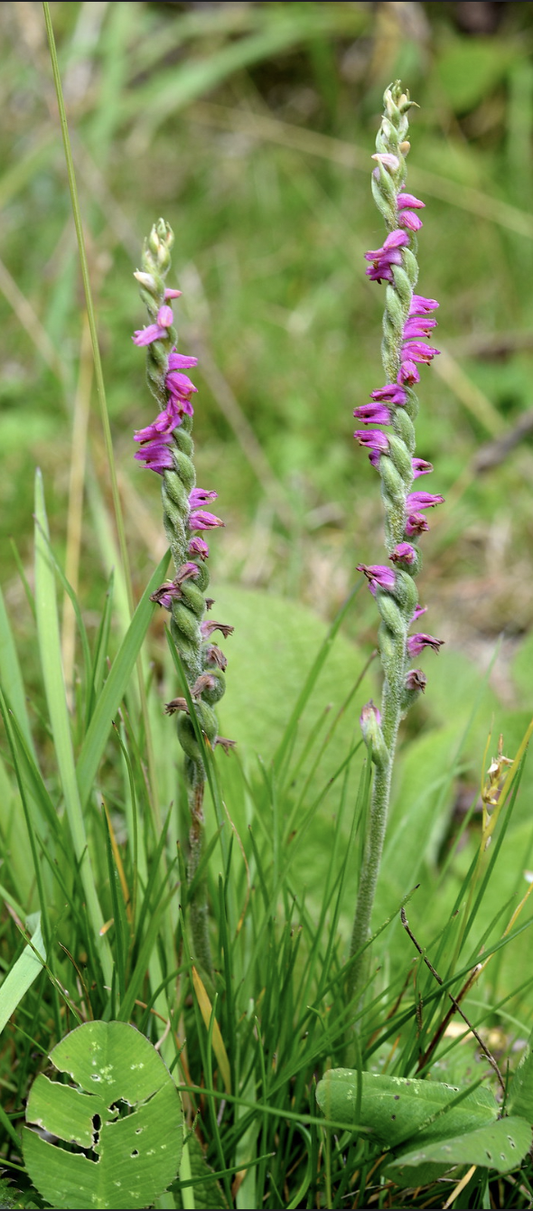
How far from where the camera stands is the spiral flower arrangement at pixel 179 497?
84 centimetres

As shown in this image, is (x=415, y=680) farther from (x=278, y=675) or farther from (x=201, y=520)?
(x=278, y=675)

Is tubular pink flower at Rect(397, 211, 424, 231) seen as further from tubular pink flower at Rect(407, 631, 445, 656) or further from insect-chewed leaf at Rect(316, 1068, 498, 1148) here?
insect-chewed leaf at Rect(316, 1068, 498, 1148)

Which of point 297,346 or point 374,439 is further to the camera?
point 297,346

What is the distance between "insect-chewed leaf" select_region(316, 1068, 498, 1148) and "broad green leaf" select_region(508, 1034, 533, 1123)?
1.5 inches

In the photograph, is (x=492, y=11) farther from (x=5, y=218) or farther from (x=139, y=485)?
(x=139, y=485)

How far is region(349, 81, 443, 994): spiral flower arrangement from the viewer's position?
33.9 inches

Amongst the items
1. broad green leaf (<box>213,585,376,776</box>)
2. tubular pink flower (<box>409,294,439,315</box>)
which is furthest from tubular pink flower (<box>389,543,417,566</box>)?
broad green leaf (<box>213,585,376,776</box>)

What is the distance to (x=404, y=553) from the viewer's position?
889 mm

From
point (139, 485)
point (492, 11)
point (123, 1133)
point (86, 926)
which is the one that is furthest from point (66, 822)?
point (492, 11)

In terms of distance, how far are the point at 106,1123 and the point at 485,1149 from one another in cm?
37

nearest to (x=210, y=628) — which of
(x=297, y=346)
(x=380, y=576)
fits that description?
(x=380, y=576)

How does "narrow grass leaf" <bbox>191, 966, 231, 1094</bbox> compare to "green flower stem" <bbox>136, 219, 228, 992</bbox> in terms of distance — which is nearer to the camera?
"green flower stem" <bbox>136, 219, 228, 992</bbox>

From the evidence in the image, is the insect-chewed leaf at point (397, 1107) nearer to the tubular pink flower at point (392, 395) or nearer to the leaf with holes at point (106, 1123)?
the leaf with holes at point (106, 1123)

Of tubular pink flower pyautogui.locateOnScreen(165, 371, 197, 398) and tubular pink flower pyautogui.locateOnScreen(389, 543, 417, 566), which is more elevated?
tubular pink flower pyautogui.locateOnScreen(165, 371, 197, 398)
